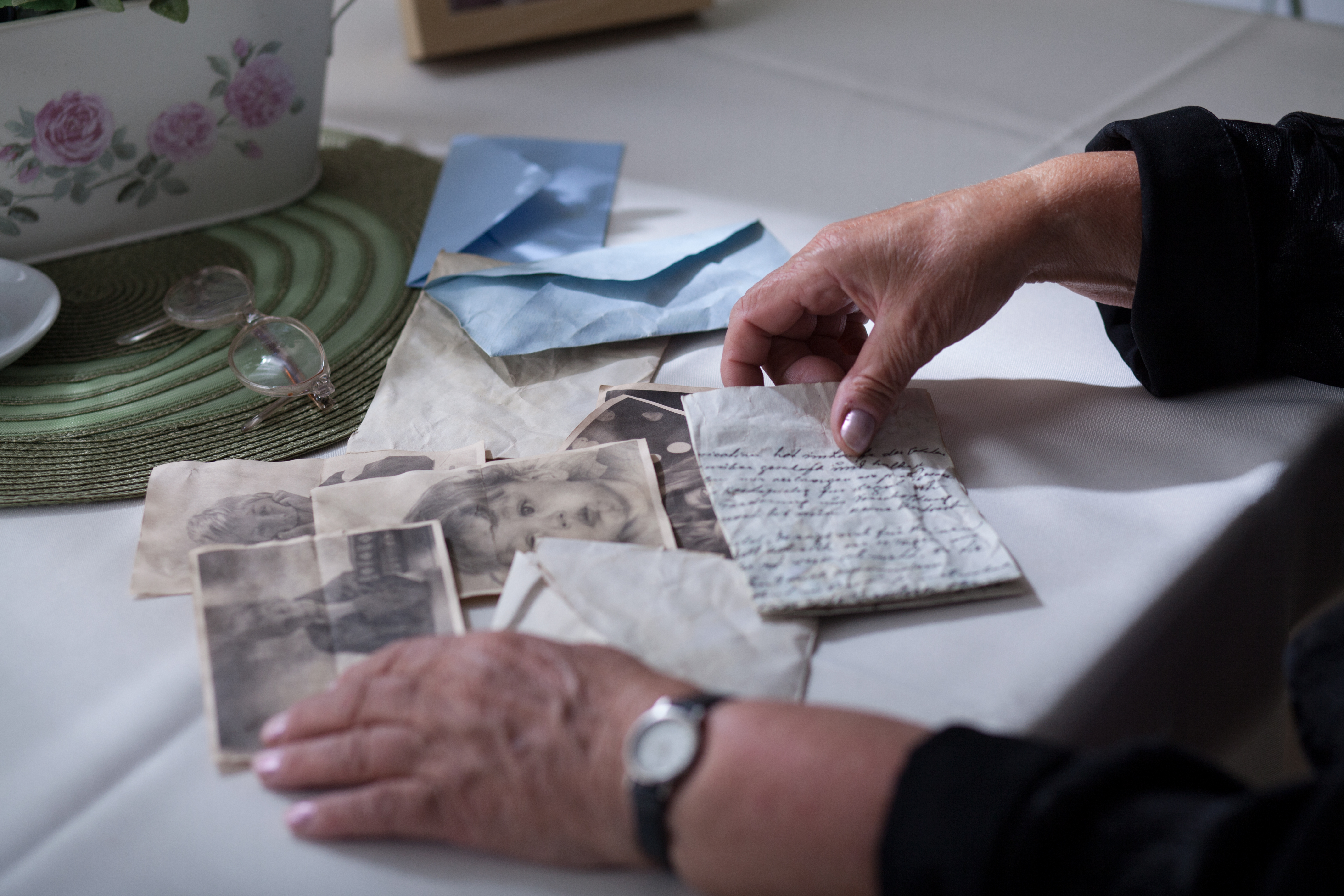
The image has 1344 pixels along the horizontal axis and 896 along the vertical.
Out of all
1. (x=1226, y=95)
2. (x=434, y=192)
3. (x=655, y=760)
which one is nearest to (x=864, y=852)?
(x=655, y=760)

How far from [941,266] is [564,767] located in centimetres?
45

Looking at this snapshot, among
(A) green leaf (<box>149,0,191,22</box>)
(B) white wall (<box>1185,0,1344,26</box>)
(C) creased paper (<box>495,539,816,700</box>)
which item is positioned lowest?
(C) creased paper (<box>495,539,816,700</box>)

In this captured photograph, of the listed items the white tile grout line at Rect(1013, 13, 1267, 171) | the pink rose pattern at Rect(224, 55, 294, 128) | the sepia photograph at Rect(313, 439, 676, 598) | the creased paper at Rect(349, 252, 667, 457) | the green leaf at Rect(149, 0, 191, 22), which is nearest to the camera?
the sepia photograph at Rect(313, 439, 676, 598)

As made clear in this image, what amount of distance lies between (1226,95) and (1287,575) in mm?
725

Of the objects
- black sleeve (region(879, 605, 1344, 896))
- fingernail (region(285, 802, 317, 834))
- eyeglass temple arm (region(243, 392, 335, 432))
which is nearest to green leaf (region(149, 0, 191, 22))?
eyeglass temple arm (region(243, 392, 335, 432))

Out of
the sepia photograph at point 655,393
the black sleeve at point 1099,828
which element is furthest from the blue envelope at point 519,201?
the black sleeve at point 1099,828

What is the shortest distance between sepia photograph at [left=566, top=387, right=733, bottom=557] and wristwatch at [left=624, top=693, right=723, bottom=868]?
0.51ft

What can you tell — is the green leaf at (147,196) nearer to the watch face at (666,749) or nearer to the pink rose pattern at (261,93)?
the pink rose pattern at (261,93)

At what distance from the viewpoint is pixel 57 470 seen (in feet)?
2.50

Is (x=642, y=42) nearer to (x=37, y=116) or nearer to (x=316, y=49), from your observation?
(x=316, y=49)

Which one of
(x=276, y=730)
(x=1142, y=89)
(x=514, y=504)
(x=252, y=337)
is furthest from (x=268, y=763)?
(x=1142, y=89)

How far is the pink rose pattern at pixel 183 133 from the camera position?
99 centimetres

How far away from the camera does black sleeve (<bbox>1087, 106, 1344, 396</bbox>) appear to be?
0.72 m

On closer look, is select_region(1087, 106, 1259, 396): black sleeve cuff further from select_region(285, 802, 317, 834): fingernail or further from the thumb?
select_region(285, 802, 317, 834): fingernail
